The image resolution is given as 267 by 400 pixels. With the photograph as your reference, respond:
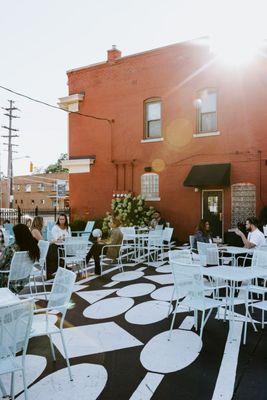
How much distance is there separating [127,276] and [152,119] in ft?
30.7

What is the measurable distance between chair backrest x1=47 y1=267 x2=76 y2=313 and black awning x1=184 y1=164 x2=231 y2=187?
33.3 ft

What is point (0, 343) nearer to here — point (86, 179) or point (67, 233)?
point (67, 233)

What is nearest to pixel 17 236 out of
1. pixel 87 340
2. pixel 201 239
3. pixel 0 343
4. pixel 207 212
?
pixel 87 340

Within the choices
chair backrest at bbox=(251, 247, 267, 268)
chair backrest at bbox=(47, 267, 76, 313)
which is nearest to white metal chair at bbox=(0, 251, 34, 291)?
chair backrest at bbox=(47, 267, 76, 313)

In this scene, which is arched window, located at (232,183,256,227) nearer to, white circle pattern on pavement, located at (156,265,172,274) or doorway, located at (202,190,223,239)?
doorway, located at (202,190,223,239)

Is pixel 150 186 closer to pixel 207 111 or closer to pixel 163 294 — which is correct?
pixel 207 111

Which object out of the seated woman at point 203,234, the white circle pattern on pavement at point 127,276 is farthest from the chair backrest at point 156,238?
the seated woman at point 203,234

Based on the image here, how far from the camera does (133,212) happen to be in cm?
1462

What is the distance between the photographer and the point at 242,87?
13.8 metres

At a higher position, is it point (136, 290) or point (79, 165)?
point (79, 165)

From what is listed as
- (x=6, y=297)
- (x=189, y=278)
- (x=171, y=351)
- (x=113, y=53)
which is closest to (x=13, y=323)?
(x=6, y=297)

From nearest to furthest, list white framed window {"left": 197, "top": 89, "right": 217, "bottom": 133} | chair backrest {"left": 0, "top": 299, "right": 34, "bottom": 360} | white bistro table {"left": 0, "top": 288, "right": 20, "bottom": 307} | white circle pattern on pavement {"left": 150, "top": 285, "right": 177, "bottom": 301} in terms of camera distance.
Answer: chair backrest {"left": 0, "top": 299, "right": 34, "bottom": 360}, white bistro table {"left": 0, "top": 288, "right": 20, "bottom": 307}, white circle pattern on pavement {"left": 150, "top": 285, "right": 177, "bottom": 301}, white framed window {"left": 197, "top": 89, "right": 217, "bottom": 133}

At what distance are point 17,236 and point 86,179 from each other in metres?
12.2

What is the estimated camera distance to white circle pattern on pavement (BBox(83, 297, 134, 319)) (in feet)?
18.4
